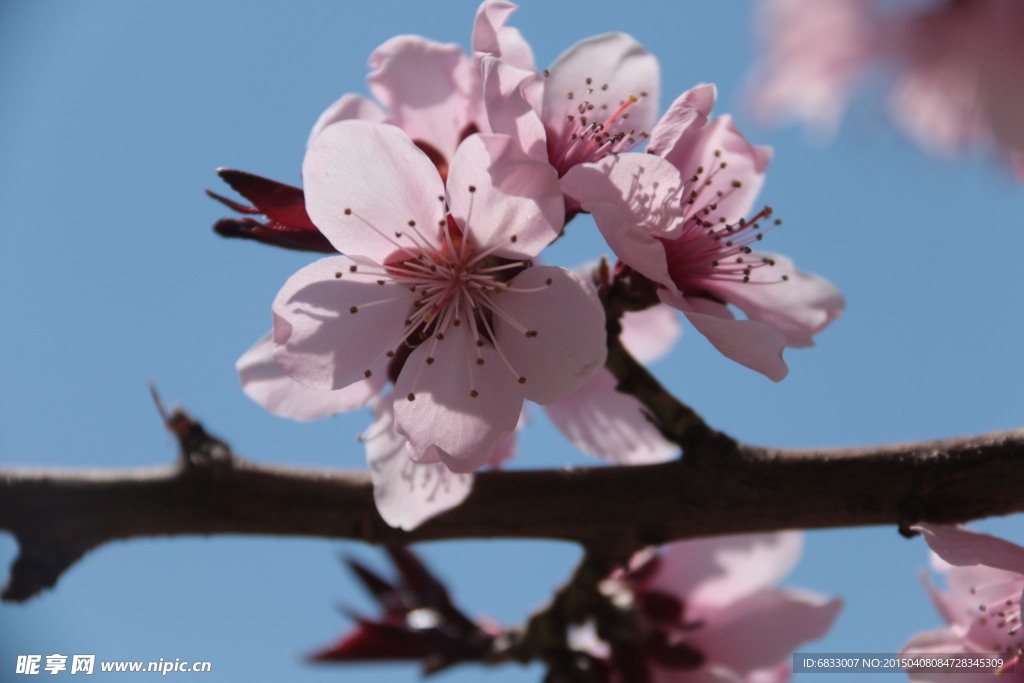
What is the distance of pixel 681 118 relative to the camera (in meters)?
1.12

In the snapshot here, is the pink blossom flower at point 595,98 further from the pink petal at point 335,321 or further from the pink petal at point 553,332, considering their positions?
the pink petal at point 335,321

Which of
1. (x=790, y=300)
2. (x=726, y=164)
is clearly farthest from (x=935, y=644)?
(x=726, y=164)

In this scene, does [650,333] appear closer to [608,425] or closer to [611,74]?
[608,425]

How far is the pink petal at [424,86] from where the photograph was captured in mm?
1381

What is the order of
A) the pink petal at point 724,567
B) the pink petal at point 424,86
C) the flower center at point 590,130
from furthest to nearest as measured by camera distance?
1. the pink petal at point 724,567
2. the pink petal at point 424,86
3. the flower center at point 590,130

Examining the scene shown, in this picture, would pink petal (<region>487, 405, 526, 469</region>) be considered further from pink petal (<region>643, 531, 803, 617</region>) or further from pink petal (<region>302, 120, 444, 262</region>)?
pink petal (<region>302, 120, 444, 262</region>)

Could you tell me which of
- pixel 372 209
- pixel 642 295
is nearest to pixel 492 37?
pixel 372 209

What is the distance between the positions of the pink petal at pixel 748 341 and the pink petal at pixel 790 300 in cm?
29

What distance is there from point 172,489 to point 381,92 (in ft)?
2.49

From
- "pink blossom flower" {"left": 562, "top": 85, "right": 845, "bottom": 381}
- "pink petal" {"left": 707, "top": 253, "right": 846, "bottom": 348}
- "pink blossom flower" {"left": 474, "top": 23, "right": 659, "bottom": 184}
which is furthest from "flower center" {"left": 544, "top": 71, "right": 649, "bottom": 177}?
"pink petal" {"left": 707, "top": 253, "right": 846, "bottom": 348}

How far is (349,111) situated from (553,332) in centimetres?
54

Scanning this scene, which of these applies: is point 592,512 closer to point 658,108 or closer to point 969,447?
point 969,447

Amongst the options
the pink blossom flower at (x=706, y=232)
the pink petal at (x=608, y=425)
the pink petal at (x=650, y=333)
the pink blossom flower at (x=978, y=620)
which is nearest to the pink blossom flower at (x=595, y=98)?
the pink blossom flower at (x=706, y=232)

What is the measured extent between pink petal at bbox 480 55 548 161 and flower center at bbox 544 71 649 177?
189mm
